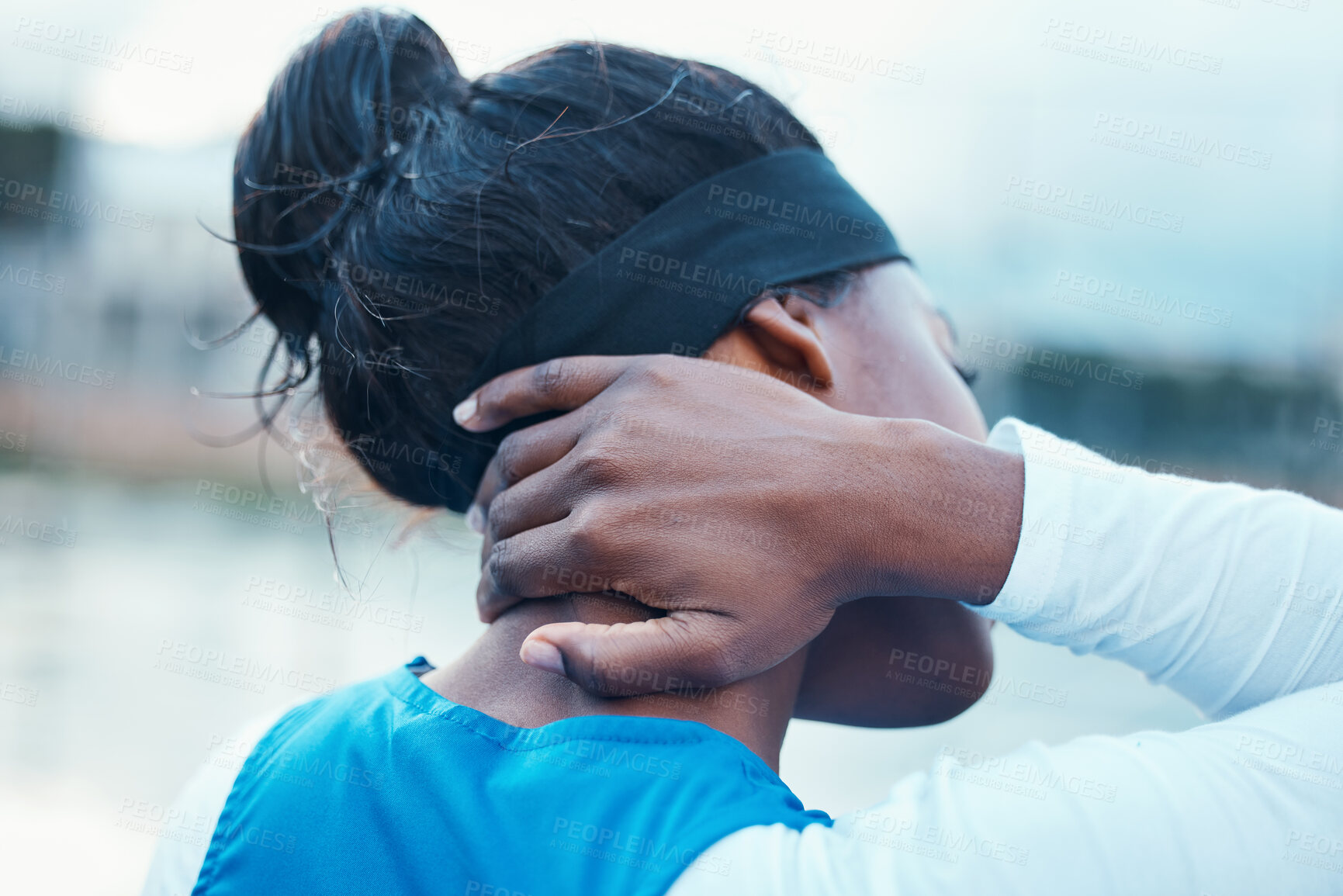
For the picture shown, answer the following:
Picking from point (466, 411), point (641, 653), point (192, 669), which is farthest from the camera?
point (192, 669)

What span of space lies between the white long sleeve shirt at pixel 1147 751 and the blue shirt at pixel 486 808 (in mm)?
51

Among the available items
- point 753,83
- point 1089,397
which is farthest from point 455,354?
point 1089,397

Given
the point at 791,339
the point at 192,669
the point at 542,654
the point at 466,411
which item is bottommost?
the point at 192,669

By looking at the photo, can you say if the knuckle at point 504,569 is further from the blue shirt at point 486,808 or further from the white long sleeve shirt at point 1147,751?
the white long sleeve shirt at point 1147,751

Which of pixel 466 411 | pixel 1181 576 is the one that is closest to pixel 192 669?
pixel 466 411

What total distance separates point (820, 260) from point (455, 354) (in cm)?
48

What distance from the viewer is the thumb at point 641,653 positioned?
0.84 m

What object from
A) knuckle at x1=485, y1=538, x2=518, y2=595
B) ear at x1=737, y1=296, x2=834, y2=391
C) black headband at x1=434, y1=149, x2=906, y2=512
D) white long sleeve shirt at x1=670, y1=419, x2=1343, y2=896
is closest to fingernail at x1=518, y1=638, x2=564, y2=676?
knuckle at x1=485, y1=538, x2=518, y2=595

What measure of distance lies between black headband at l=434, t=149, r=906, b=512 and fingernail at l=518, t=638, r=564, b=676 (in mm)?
334

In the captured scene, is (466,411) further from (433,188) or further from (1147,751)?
(1147,751)

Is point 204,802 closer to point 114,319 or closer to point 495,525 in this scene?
point 495,525

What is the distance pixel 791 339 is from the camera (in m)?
1.04

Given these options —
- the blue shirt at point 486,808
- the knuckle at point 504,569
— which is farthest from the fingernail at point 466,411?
the blue shirt at point 486,808

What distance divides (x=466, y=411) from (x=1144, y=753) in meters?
0.80
